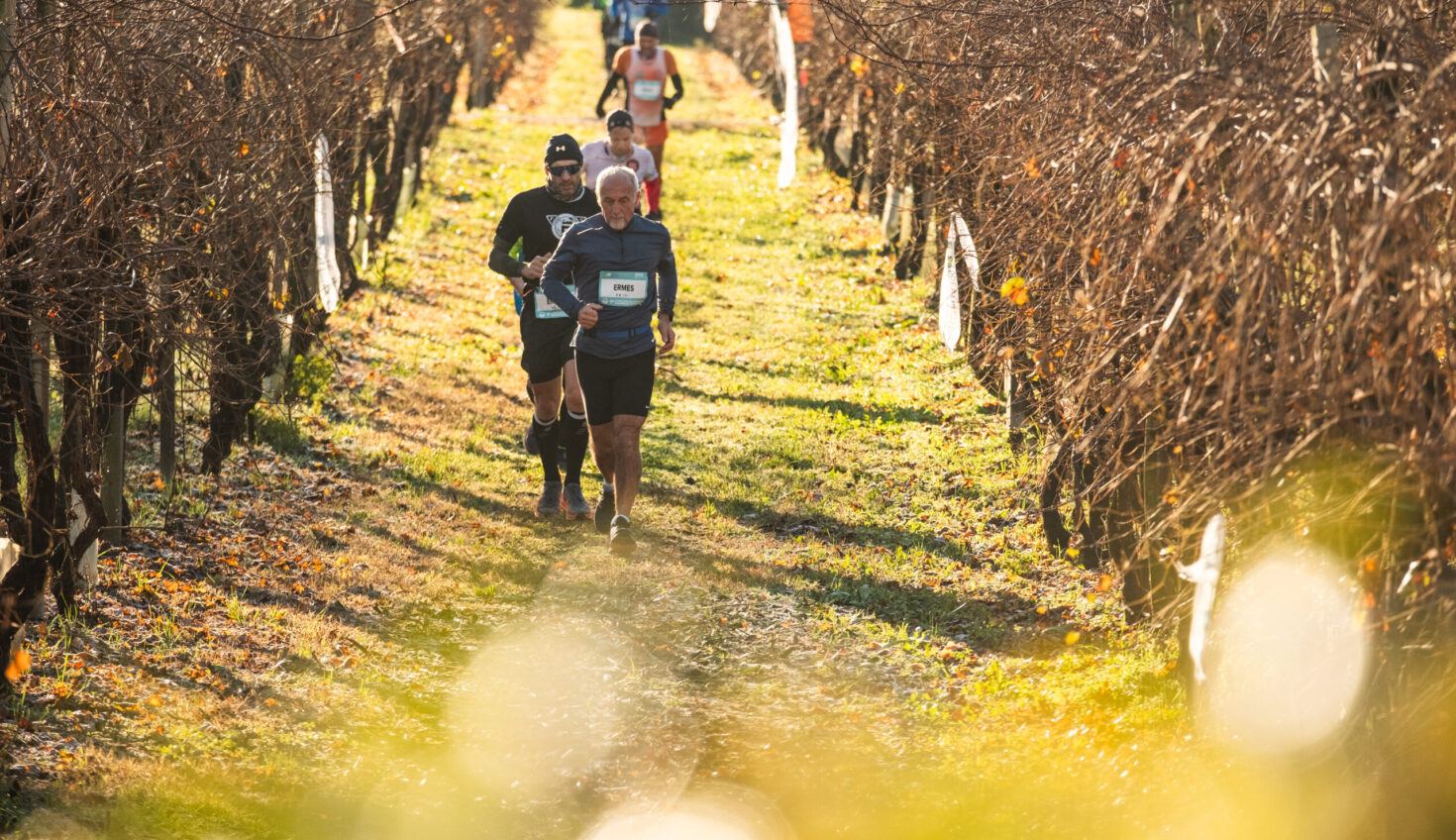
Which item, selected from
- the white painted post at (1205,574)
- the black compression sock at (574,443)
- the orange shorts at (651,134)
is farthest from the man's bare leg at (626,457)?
the orange shorts at (651,134)

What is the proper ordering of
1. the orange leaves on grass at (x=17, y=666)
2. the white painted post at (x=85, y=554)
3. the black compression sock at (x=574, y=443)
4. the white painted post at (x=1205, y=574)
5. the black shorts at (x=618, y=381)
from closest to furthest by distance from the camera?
1. the white painted post at (x=1205, y=574)
2. the orange leaves on grass at (x=17, y=666)
3. the white painted post at (x=85, y=554)
4. the black shorts at (x=618, y=381)
5. the black compression sock at (x=574, y=443)

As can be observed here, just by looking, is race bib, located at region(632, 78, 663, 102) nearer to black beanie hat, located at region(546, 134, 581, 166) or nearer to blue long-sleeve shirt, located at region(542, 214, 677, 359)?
black beanie hat, located at region(546, 134, 581, 166)

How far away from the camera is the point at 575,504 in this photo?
8.46 metres

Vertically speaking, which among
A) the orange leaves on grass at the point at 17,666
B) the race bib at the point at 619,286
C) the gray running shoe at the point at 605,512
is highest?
the race bib at the point at 619,286

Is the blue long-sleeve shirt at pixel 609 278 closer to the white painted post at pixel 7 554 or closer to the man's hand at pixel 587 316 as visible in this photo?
the man's hand at pixel 587 316

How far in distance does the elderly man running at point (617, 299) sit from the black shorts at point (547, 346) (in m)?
0.66

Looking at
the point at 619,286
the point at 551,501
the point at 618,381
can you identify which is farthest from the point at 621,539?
the point at 619,286

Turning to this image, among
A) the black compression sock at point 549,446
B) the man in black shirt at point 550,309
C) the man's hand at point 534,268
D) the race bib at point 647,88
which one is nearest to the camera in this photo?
the man's hand at point 534,268

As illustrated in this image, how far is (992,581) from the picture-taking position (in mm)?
7375

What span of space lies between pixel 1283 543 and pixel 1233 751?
2.89 feet

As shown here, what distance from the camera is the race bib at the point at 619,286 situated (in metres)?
7.43

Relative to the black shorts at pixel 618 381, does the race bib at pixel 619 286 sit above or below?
above

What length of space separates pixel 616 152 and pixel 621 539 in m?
3.62

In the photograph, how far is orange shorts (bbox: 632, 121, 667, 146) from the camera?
15.8 meters
